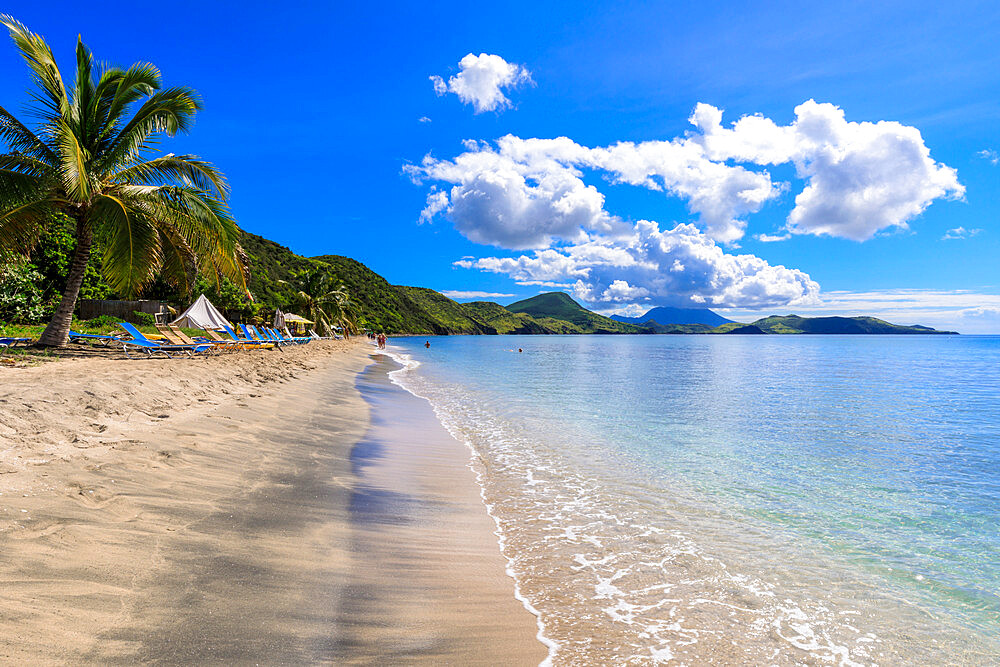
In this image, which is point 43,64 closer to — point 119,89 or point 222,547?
point 119,89

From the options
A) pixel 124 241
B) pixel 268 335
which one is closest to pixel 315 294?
pixel 268 335

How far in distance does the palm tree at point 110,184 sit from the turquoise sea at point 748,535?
11661 mm

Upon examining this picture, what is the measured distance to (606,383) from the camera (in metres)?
27.4

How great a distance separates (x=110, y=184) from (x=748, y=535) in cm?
2055

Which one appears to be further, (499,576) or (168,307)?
(168,307)

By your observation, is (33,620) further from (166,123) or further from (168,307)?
(168,307)

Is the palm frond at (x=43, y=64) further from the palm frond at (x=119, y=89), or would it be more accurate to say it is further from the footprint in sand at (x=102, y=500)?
the footprint in sand at (x=102, y=500)

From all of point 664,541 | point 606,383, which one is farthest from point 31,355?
point 606,383

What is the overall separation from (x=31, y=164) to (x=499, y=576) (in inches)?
742

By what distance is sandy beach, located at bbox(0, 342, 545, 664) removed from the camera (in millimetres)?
3090

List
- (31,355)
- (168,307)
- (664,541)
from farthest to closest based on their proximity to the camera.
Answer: (168,307) < (31,355) < (664,541)

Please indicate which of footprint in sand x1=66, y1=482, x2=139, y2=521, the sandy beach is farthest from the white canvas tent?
footprint in sand x1=66, y1=482, x2=139, y2=521

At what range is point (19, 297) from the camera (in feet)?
78.3

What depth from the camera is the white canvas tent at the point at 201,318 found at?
93.4 feet
